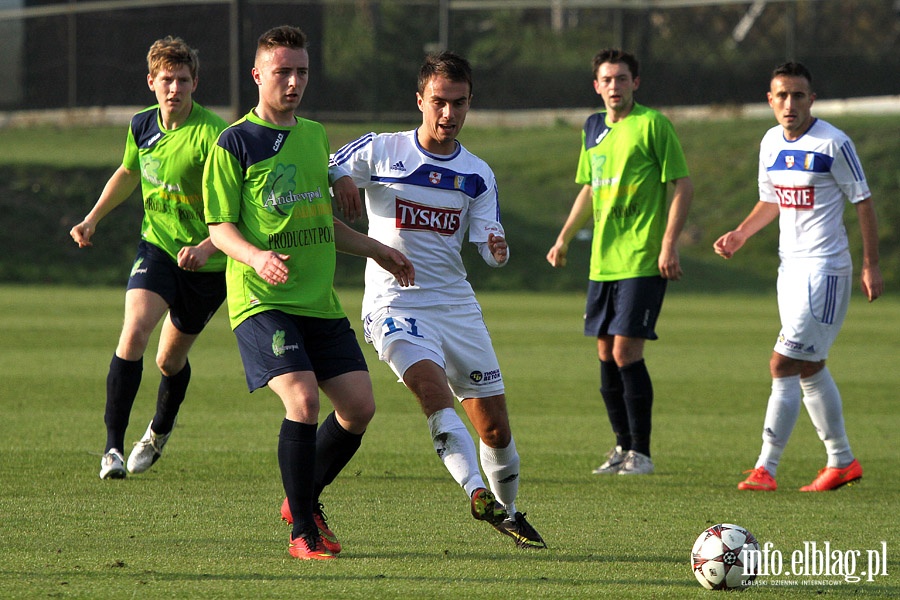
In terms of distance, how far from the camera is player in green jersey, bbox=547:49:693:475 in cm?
765

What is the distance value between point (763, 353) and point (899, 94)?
772 inches

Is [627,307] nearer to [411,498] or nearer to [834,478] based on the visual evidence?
[834,478]

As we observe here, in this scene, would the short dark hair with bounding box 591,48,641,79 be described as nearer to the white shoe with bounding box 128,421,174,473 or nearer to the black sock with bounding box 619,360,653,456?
the black sock with bounding box 619,360,653,456

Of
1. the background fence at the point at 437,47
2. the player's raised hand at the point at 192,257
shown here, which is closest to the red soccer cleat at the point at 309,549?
the player's raised hand at the point at 192,257

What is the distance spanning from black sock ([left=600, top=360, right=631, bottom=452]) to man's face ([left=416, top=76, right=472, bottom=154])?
266 cm

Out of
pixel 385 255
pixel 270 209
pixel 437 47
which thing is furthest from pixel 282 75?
pixel 437 47

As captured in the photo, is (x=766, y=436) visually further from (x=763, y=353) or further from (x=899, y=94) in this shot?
(x=899, y=94)

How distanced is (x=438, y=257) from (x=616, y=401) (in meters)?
2.67

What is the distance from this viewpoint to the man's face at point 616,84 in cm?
772

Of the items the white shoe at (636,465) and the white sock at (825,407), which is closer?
the white sock at (825,407)

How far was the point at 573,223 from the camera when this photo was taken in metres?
8.09

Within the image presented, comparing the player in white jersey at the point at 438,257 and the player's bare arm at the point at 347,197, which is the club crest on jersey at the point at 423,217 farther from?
the player's bare arm at the point at 347,197

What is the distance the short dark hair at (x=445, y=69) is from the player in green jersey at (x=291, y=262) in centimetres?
55

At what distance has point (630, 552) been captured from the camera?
17.1 ft
